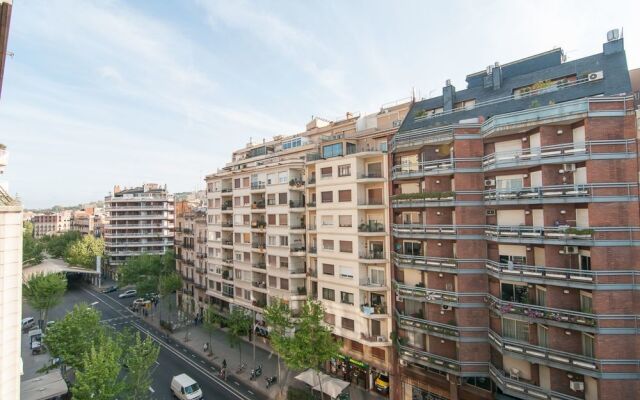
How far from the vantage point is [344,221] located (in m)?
36.5

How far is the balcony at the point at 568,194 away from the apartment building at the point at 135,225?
9079 centimetres

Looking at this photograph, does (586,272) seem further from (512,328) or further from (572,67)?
(572,67)

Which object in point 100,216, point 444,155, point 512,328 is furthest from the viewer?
point 100,216

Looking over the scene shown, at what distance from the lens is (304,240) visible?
138 ft

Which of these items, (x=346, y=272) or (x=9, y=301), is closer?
(x=9, y=301)

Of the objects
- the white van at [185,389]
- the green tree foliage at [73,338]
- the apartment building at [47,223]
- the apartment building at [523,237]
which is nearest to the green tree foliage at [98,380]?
the green tree foliage at [73,338]

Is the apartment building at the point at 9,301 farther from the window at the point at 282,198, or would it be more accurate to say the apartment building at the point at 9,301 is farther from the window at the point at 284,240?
the window at the point at 282,198

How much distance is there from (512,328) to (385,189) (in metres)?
16.7

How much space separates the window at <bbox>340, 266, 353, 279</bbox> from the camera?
3557cm

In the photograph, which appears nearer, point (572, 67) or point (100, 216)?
point (572, 67)

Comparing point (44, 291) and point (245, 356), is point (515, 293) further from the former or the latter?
point (44, 291)

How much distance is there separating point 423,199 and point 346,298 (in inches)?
572

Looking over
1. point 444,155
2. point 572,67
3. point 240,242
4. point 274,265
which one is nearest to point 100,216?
point 240,242

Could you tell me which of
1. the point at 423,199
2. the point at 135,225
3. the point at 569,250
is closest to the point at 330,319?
the point at 423,199
